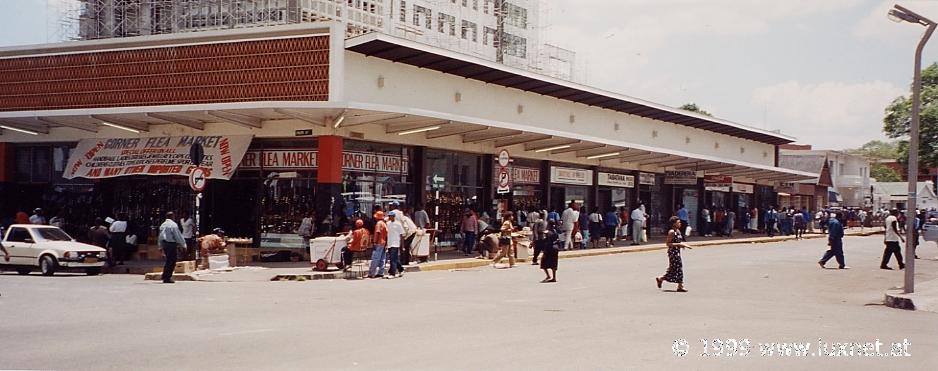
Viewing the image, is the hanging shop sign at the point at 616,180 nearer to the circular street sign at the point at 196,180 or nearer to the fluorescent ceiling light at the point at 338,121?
the fluorescent ceiling light at the point at 338,121

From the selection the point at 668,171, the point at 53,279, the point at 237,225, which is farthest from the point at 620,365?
the point at 668,171

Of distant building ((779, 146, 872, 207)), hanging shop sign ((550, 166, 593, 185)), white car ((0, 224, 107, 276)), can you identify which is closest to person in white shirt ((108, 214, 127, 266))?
white car ((0, 224, 107, 276))

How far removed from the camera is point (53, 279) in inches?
891

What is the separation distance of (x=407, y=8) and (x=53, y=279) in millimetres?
64678

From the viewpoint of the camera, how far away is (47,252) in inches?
944

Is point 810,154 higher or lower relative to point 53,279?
higher

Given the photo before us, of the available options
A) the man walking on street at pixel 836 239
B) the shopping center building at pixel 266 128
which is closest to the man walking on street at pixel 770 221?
the shopping center building at pixel 266 128

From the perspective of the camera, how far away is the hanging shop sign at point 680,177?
47.2m

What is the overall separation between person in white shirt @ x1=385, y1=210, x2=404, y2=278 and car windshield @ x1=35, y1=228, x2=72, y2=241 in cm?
946

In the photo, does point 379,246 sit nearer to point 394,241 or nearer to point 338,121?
point 394,241

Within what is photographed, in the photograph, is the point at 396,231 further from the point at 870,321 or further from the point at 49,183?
the point at 49,183

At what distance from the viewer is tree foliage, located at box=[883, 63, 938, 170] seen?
Answer: 194 feet

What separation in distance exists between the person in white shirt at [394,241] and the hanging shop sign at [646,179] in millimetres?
25702

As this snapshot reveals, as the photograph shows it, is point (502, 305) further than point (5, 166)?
No
